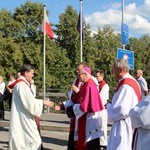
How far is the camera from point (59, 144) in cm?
963

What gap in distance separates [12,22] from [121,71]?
114ft

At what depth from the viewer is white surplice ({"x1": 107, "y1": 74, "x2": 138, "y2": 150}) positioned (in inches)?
196

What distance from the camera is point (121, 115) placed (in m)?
5.02

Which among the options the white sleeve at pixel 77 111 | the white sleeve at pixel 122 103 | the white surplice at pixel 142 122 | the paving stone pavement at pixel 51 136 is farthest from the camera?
the paving stone pavement at pixel 51 136

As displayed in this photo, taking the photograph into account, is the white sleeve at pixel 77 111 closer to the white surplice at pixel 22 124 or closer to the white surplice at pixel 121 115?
the white surplice at pixel 22 124

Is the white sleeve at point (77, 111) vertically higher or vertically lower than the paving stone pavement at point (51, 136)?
higher

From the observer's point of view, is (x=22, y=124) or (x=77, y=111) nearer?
(x=77, y=111)

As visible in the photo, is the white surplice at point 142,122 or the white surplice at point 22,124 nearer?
the white surplice at point 142,122

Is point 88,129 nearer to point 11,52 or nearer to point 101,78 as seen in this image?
point 101,78

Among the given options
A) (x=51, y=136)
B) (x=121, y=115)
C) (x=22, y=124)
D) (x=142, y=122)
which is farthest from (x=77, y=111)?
(x=51, y=136)

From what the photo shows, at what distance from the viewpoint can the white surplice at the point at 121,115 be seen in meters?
4.99

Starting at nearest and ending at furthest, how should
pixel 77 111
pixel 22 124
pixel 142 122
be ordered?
pixel 142 122 → pixel 77 111 → pixel 22 124

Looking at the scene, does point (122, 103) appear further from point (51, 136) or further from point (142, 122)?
point (51, 136)

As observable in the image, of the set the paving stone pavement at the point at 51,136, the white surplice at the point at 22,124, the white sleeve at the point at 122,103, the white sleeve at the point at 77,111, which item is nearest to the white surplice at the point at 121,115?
the white sleeve at the point at 122,103
